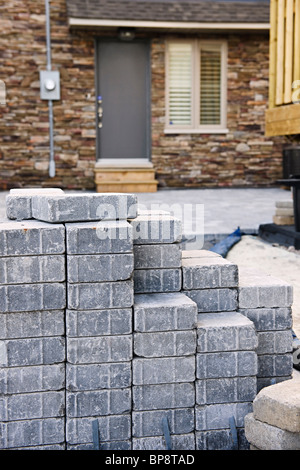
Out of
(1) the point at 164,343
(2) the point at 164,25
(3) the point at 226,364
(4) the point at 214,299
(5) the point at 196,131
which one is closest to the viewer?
(1) the point at 164,343

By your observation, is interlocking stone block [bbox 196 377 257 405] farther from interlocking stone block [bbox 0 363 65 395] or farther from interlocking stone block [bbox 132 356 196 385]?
interlocking stone block [bbox 0 363 65 395]

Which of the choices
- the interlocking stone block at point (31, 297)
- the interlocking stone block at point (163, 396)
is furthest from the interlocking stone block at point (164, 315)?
the interlocking stone block at point (31, 297)

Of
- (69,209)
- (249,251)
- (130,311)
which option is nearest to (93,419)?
(130,311)

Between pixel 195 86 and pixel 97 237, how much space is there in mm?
11031

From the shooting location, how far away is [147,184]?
1366 cm

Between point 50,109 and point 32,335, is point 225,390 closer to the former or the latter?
point 32,335

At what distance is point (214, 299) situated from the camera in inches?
166

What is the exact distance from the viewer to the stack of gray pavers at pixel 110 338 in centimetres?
369

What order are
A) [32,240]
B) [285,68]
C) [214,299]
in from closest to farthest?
[32,240] → [214,299] → [285,68]

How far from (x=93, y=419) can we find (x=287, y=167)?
10.9 m

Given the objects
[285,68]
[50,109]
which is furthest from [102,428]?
[50,109]

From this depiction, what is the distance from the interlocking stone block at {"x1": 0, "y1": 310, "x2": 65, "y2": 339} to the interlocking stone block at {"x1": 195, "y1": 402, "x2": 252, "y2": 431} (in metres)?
1.06

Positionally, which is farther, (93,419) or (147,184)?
(147,184)

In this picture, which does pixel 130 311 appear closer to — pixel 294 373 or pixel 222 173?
pixel 294 373
